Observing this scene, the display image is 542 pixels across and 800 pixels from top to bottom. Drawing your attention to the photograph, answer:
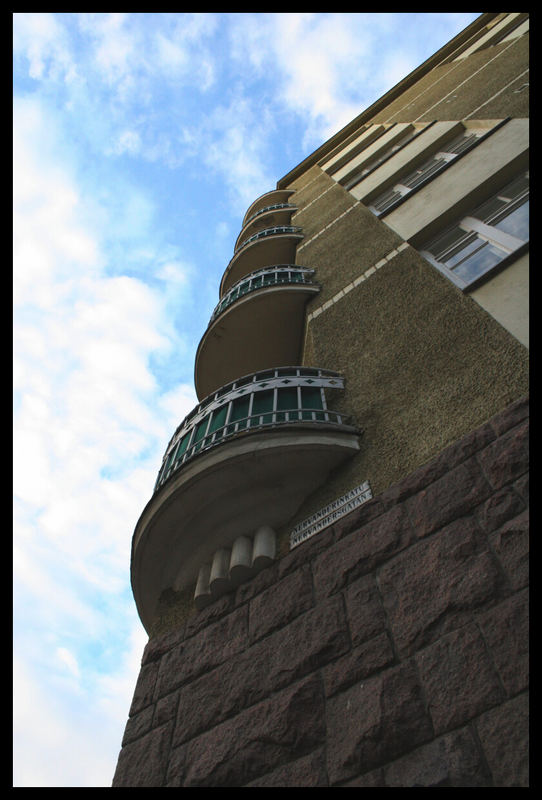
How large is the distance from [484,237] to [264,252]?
7.82 metres

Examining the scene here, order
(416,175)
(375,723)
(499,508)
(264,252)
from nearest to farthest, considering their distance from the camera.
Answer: (375,723), (499,508), (416,175), (264,252)

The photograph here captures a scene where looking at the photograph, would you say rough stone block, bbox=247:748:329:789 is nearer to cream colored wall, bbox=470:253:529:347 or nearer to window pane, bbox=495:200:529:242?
cream colored wall, bbox=470:253:529:347

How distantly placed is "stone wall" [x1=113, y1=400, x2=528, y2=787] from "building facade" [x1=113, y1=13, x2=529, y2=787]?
0.01m

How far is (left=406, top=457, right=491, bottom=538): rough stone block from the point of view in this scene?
388cm

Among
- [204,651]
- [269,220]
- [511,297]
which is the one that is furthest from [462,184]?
[269,220]

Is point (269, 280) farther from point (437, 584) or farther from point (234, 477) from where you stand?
point (437, 584)

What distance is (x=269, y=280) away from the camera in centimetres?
1023

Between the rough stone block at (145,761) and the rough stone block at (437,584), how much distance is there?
2088 mm

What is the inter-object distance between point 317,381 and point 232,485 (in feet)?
5.45

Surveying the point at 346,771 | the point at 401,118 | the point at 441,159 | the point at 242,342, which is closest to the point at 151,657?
the point at 346,771

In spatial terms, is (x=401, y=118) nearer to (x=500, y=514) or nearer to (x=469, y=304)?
(x=469, y=304)

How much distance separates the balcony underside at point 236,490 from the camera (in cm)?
532

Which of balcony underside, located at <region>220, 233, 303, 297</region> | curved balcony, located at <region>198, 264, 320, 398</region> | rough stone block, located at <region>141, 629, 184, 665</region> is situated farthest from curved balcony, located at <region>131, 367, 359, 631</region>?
balcony underside, located at <region>220, 233, 303, 297</region>
